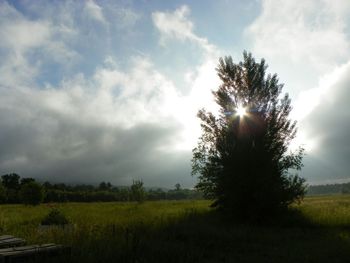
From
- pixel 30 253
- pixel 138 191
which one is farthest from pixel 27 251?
pixel 138 191

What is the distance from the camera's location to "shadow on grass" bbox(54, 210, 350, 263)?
7.32 meters

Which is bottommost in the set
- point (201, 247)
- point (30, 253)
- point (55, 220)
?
point (201, 247)

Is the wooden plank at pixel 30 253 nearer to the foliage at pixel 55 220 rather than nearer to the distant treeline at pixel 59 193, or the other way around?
the foliage at pixel 55 220

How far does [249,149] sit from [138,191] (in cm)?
3763

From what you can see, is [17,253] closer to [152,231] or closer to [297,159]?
[152,231]

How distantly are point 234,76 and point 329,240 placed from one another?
54.2ft

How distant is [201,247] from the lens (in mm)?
9453

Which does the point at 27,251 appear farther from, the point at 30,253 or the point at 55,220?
the point at 55,220

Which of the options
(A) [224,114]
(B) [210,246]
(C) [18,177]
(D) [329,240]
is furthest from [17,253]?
(C) [18,177]

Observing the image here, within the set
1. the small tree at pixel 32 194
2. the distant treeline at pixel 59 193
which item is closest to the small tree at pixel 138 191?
the distant treeline at pixel 59 193

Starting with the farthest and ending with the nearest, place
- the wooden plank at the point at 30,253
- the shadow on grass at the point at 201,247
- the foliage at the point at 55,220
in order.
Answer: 1. the foliage at the point at 55,220
2. the shadow on grass at the point at 201,247
3. the wooden plank at the point at 30,253

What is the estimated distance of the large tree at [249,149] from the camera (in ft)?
59.0

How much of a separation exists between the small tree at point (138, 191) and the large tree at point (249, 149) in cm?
2973

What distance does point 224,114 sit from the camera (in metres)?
25.7
